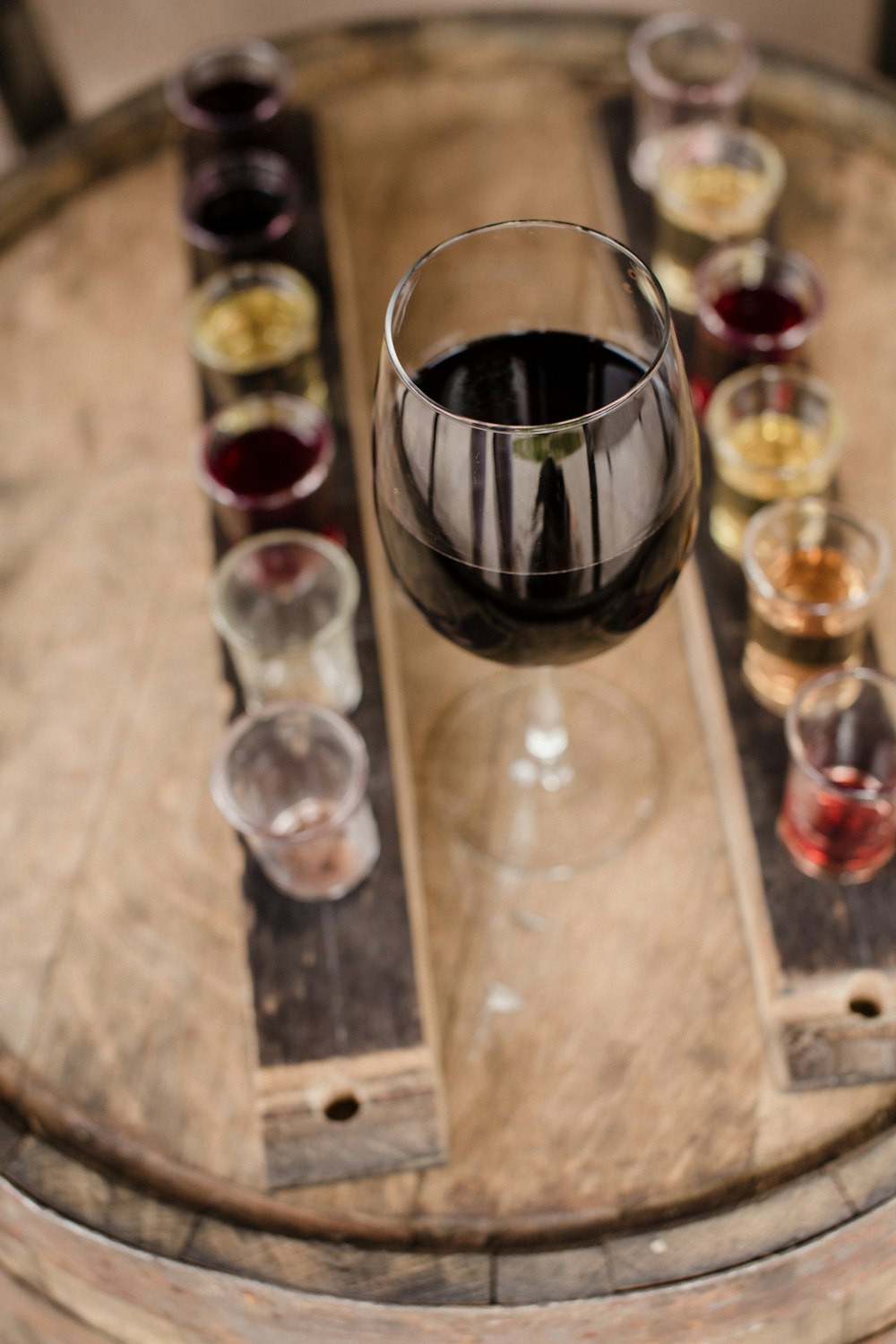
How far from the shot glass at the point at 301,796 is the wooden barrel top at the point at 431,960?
4 centimetres

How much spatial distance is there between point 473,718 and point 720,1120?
0.27 m

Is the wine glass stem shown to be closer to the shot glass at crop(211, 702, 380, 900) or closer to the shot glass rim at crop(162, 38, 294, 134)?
the shot glass at crop(211, 702, 380, 900)

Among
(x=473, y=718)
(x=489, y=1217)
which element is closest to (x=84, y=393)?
(x=473, y=718)

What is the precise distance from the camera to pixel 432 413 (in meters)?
0.54

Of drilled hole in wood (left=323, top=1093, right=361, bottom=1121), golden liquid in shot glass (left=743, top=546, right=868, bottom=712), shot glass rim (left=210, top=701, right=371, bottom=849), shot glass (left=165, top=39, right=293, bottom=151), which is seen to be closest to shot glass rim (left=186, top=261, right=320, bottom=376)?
shot glass (left=165, top=39, right=293, bottom=151)

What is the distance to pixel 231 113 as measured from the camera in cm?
104

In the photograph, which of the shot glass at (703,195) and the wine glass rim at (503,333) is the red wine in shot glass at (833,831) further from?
the shot glass at (703,195)

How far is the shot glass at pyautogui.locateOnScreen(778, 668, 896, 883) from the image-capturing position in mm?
697

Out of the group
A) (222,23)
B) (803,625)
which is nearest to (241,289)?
(803,625)

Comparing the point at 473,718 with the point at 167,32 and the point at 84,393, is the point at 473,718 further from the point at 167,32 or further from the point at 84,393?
the point at 167,32

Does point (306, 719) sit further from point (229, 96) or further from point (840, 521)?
point (229, 96)

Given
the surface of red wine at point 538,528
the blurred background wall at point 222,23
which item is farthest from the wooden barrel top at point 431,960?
the blurred background wall at point 222,23

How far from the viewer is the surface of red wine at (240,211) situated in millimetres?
968

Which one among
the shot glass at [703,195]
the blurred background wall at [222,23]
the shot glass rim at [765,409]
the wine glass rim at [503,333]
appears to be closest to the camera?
the wine glass rim at [503,333]
